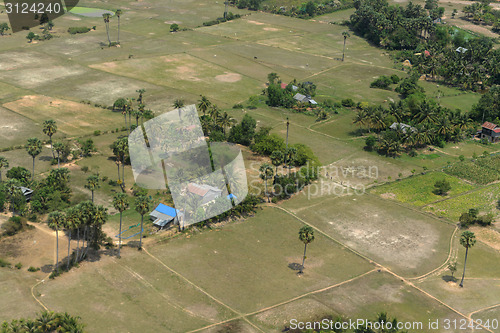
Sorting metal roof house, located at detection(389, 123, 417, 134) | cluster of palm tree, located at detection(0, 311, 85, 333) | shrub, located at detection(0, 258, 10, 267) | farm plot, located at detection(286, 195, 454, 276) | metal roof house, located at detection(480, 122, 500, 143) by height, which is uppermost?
metal roof house, located at detection(389, 123, 417, 134)

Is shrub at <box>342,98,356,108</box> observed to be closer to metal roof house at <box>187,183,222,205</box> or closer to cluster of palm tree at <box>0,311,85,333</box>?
metal roof house at <box>187,183,222,205</box>

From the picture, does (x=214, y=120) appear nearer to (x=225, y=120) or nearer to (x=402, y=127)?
(x=225, y=120)

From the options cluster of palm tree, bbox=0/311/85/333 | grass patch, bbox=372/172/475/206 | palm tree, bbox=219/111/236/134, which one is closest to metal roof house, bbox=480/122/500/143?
grass patch, bbox=372/172/475/206

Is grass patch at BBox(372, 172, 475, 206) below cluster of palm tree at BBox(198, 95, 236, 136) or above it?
below

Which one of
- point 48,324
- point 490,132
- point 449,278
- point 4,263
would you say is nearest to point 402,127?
point 490,132

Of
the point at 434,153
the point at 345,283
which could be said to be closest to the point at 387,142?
the point at 434,153

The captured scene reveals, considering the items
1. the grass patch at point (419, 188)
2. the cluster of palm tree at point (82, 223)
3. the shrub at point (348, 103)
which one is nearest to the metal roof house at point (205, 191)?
the cluster of palm tree at point (82, 223)
